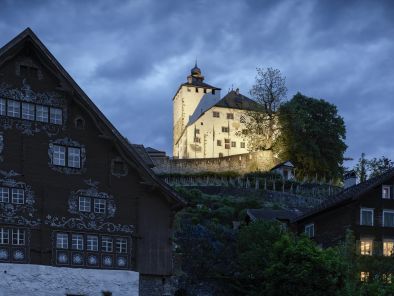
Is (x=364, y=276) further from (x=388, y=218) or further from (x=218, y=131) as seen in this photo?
(x=218, y=131)

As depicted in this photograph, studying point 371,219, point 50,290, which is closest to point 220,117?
point 371,219

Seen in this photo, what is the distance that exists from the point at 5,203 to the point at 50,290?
462cm

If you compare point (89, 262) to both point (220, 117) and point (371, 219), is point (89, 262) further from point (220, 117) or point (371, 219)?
point (220, 117)

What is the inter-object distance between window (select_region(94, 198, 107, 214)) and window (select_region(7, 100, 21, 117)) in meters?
5.77

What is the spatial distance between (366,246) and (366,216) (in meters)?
2.03

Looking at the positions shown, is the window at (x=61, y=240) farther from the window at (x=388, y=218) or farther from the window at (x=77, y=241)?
the window at (x=388, y=218)

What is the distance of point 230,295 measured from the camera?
167 ft

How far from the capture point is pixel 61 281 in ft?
139

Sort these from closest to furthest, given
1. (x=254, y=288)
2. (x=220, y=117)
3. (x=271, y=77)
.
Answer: (x=254, y=288) < (x=271, y=77) < (x=220, y=117)

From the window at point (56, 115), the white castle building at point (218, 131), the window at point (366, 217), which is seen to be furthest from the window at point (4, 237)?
the white castle building at point (218, 131)

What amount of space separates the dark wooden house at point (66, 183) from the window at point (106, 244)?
50 mm

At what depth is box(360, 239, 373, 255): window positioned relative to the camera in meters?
59.1

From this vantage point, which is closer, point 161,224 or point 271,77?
point 161,224

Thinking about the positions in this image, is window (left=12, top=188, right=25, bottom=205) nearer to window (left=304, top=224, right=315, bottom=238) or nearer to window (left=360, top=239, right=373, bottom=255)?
window (left=360, top=239, right=373, bottom=255)
